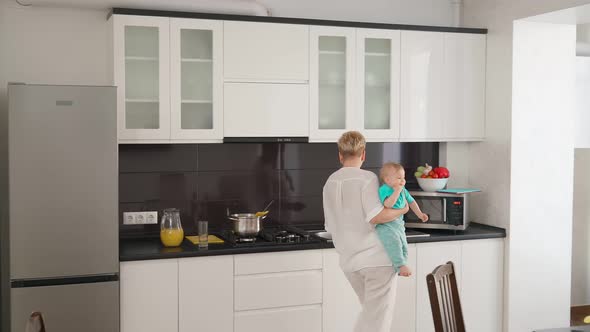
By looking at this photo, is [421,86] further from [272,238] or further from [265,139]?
[272,238]

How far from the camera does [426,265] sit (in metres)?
4.50

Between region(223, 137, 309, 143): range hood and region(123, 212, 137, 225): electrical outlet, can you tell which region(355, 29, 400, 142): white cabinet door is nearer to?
region(223, 137, 309, 143): range hood

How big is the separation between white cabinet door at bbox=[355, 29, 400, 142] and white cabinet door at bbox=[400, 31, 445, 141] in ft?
0.17

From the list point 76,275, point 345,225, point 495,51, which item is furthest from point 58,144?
point 495,51

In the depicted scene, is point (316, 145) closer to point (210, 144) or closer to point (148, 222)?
point (210, 144)

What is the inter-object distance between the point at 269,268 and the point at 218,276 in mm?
300

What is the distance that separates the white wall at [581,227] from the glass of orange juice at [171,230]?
3474 millimetres

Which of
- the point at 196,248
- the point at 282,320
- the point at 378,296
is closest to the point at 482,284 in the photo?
the point at 378,296

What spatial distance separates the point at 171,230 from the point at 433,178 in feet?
5.75

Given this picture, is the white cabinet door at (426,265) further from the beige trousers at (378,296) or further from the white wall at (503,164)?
the beige trousers at (378,296)

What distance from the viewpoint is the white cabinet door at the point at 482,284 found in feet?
15.2

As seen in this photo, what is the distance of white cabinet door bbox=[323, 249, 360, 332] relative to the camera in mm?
4242

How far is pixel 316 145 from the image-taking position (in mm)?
4824

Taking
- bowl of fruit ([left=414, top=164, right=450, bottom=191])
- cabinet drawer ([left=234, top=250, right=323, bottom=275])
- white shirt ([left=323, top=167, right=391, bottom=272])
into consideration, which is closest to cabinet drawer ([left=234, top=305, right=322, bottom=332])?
cabinet drawer ([left=234, top=250, right=323, bottom=275])
